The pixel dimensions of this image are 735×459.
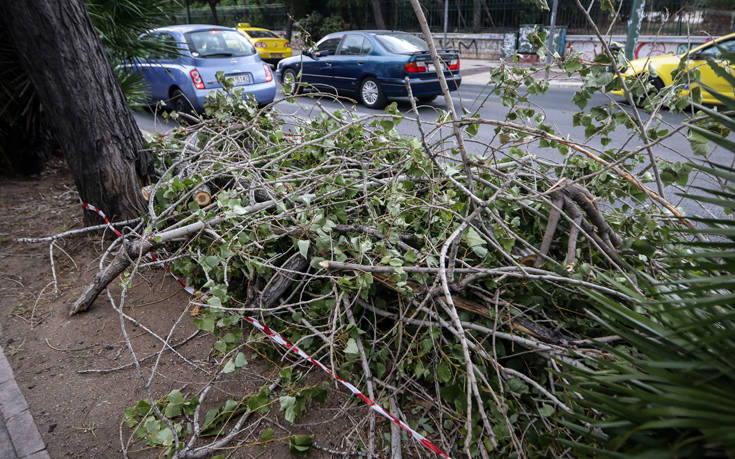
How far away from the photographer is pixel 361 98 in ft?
36.7

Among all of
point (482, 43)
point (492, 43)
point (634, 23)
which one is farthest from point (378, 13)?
point (634, 23)

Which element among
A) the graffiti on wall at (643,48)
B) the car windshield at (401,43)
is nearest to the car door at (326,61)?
the car windshield at (401,43)

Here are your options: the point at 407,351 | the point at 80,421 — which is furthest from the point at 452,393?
the point at 80,421

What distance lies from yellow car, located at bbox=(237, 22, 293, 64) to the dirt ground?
18703mm

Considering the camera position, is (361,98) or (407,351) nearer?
(407,351)

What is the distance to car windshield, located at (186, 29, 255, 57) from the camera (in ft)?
29.9

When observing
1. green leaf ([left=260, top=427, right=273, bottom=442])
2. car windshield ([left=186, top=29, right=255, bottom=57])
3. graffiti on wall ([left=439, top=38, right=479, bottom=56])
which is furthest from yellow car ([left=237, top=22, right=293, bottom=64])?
green leaf ([left=260, top=427, right=273, bottom=442])

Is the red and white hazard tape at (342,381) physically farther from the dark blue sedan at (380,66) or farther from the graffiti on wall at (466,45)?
the graffiti on wall at (466,45)

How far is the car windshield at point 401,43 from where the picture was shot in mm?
10445

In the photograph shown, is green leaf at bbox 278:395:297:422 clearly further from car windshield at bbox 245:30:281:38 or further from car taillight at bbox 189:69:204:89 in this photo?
car windshield at bbox 245:30:281:38

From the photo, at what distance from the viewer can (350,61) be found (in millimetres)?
11086

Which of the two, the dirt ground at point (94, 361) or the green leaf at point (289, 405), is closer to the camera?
the green leaf at point (289, 405)

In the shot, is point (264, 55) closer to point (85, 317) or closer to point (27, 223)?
point (27, 223)

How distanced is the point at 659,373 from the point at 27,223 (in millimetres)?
5078
